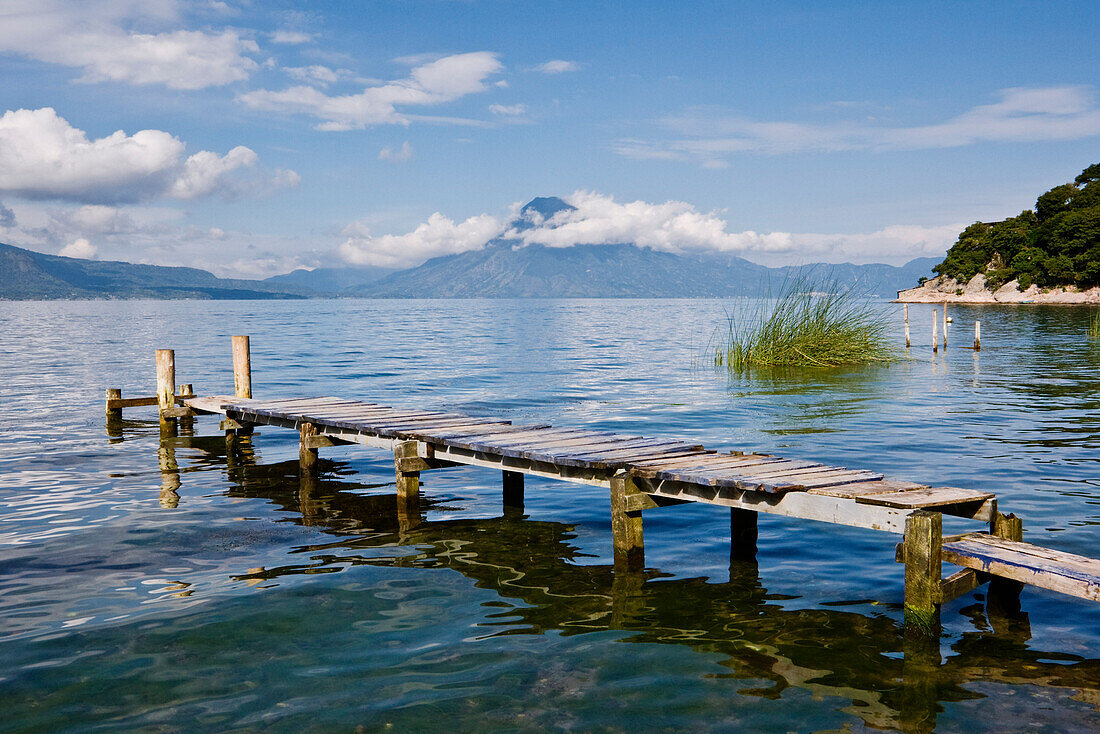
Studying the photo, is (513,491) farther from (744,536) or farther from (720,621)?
(720,621)

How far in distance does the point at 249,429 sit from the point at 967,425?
14.7 meters

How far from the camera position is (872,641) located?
6.94 metres

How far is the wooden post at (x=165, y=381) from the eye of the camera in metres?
18.5

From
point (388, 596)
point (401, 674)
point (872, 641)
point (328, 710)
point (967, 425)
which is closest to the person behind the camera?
point (328, 710)

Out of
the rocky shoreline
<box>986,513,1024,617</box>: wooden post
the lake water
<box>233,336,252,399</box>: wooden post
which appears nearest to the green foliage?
the rocky shoreline

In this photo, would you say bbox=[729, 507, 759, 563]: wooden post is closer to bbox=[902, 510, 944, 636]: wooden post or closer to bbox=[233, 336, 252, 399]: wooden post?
bbox=[902, 510, 944, 636]: wooden post

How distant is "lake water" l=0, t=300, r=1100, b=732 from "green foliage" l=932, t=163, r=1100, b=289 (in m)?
87.4

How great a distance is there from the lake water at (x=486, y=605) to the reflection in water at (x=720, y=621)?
28 millimetres

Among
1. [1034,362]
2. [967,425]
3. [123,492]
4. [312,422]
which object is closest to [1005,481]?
[967,425]

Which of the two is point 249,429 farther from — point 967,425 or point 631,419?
point 967,425

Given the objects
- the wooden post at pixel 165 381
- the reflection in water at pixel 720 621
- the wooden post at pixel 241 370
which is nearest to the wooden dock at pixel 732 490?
the reflection in water at pixel 720 621

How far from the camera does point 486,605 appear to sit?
26.0 ft

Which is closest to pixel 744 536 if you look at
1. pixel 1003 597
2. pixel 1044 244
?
pixel 1003 597

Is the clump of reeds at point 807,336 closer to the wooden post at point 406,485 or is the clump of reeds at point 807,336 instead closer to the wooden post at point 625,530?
the wooden post at point 406,485
